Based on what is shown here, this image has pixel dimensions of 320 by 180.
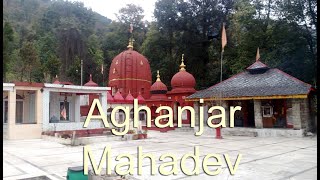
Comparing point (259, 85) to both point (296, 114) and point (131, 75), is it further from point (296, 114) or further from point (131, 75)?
point (131, 75)

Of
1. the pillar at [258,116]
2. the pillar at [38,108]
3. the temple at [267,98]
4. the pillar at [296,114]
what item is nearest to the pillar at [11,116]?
the pillar at [38,108]

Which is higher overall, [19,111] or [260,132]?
[19,111]

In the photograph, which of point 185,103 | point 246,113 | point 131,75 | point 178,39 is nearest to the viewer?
point 246,113

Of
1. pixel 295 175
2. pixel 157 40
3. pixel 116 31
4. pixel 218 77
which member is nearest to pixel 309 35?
pixel 218 77

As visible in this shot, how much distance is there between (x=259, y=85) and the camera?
65.9 ft

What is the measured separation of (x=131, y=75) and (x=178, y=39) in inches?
315

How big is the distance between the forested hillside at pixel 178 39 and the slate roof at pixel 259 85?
6830 mm

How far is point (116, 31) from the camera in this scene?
159 feet

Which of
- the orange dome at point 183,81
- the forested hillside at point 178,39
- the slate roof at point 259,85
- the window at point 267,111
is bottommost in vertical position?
the window at point 267,111

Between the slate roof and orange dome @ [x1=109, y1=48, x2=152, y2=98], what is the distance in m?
9.91

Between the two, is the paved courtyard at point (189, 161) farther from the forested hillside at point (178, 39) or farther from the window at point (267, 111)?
the forested hillside at point (178, 39)

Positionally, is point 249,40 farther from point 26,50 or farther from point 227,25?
point 26,50

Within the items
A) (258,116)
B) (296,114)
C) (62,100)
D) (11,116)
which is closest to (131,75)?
(62,100)

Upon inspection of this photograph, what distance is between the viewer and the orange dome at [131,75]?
3059 centimetres
